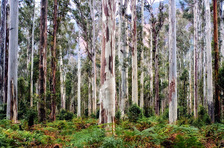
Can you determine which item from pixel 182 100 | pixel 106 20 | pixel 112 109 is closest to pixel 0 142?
pixel 112 109

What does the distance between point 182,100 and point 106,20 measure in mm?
18992

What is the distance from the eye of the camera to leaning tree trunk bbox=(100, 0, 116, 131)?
4.90 m

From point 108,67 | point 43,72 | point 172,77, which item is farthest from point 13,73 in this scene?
point 172,77

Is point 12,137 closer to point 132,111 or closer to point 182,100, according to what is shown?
point 132,111

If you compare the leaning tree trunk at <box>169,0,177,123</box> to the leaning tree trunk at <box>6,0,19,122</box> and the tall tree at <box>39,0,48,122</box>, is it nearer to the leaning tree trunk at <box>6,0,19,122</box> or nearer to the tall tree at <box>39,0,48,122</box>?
Answer: the tall tree at <box>39,0,48,122</box>

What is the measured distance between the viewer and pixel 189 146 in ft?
10.5

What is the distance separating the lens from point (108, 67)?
5.06m

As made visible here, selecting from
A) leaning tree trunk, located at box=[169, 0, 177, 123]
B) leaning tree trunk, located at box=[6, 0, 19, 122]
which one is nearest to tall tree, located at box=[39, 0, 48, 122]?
leaning tree trunk, located at box=[6, 0, 19, 122]

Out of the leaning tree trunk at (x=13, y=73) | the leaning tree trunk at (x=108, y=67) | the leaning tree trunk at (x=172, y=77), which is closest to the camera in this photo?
the leaning tree trunk at (x=108, y=67)

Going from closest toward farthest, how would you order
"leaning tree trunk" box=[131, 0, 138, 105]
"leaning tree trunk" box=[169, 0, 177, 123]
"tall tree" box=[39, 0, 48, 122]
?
"leaning tree trunk" box=[169, 0, 177, 123] → "tall tree" box=[39, 0, 48, 122] → "leaning tree trunk" box=[131, 0, 138, 105]

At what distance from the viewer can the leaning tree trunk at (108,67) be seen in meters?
4.90

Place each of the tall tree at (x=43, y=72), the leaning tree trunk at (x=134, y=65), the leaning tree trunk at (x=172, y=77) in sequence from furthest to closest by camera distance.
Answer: the leaning tree trunk at (x=134, y=65)
the tall tree at (x=43, y=72)
the leaning tree trunk at (x=172, y=77)

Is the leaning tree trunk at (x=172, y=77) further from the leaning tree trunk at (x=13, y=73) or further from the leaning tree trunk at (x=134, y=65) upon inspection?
the leaning tree trunk at (x=13, y=73)

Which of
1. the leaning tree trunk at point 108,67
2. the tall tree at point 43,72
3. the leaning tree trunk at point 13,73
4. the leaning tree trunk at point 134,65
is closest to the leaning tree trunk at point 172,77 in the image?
the leaning tree trunk at point 134,65
